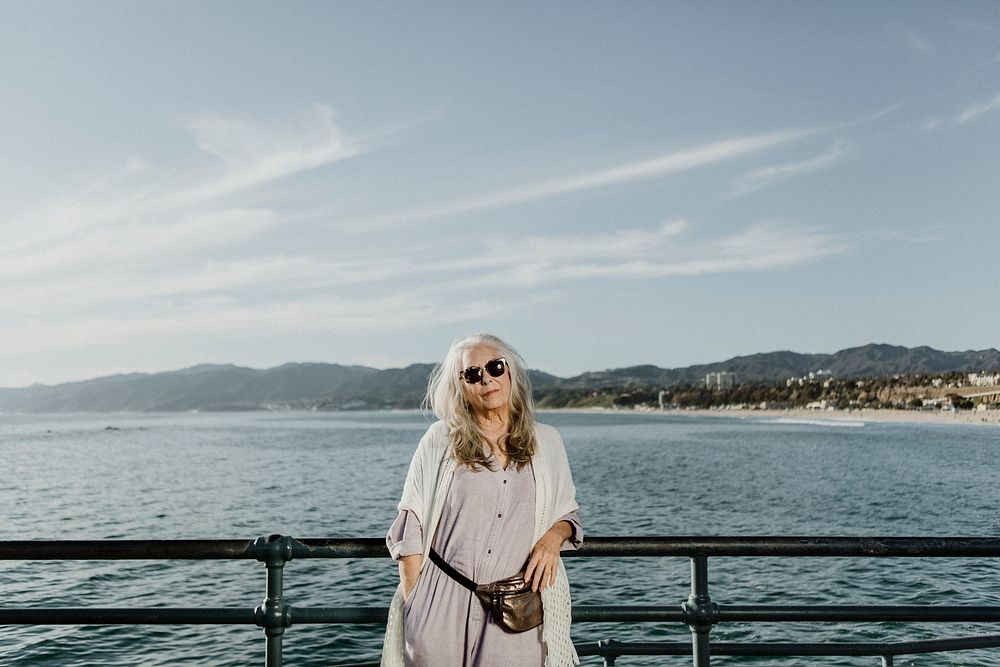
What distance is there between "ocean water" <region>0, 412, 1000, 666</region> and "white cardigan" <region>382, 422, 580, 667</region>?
11.4m

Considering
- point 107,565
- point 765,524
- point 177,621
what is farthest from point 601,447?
point 177,621

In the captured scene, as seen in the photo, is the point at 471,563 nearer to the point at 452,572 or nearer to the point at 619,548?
the point at 452,572

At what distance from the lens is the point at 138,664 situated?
13891 millimetres

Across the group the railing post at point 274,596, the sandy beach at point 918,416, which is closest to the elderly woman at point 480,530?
the railing post at point 274,596

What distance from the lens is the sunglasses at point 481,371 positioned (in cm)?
304

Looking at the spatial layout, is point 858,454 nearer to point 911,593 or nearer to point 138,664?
point 911,593

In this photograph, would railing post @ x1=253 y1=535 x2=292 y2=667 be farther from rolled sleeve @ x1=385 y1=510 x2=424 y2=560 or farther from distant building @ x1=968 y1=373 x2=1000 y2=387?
distant building @ x1=968 y1=373 x2=1000 y2=387

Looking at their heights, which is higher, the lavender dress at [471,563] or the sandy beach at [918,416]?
the lavender dress at [471,563]

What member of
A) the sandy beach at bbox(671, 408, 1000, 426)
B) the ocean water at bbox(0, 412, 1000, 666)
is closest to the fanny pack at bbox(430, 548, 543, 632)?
the ocean water at bbox(0, 412, 1000, 666)

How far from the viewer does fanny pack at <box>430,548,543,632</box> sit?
283 centimetres

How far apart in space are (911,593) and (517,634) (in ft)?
64.4

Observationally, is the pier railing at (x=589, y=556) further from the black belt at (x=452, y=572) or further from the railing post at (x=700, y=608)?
the black belt at (x=452, y=572)

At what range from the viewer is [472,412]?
3.09 metres

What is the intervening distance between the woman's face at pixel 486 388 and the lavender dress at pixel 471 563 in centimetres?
21
